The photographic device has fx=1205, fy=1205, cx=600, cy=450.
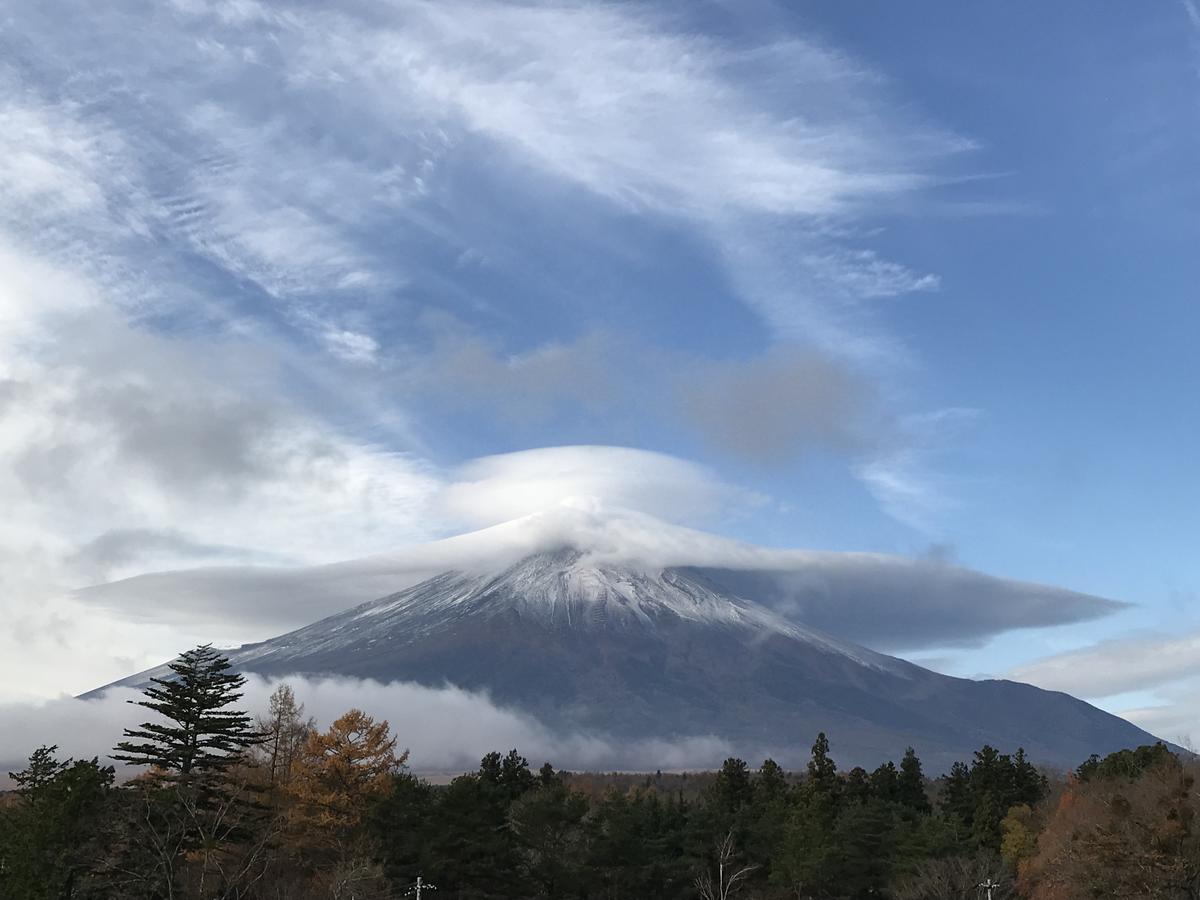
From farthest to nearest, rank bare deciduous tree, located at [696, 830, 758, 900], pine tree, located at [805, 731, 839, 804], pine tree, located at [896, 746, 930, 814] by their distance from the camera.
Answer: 1. pine tree, located at [896, 746, 930, 814]
2. pine tree, located at [805, 731, 839, 804]
3. bare deciduous tree, located at [696, 830, 758, 900]

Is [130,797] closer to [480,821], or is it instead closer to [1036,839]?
[480,821]

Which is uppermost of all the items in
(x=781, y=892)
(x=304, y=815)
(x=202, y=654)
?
(x=202, y=654)

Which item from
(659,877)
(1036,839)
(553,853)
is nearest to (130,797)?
(553,853)

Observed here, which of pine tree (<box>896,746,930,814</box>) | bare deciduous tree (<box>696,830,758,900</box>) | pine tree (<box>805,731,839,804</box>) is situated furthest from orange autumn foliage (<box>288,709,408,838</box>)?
pine tree (<box>896,746,930,814</box>)

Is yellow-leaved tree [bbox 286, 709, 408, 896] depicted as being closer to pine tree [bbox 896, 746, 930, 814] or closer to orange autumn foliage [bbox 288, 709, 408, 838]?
orange autumn foliage [bbox 288, 709, 408, 838]

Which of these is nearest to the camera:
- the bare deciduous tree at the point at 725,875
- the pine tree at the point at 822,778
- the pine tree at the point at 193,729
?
the pine tree at the point at 193,729

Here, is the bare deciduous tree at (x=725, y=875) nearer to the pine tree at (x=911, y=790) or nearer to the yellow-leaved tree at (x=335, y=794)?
the pine tree at (x=911, y=790)

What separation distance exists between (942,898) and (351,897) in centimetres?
4503

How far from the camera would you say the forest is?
2499 inches

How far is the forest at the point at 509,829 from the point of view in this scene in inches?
2499

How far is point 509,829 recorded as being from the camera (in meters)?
89.2

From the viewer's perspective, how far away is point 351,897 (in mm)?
64250

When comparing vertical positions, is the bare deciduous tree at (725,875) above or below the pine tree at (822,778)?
below

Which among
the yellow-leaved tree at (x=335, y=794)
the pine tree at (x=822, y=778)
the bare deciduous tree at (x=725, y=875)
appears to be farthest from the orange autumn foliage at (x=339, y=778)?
the pine tree at (x=822, y=778)
